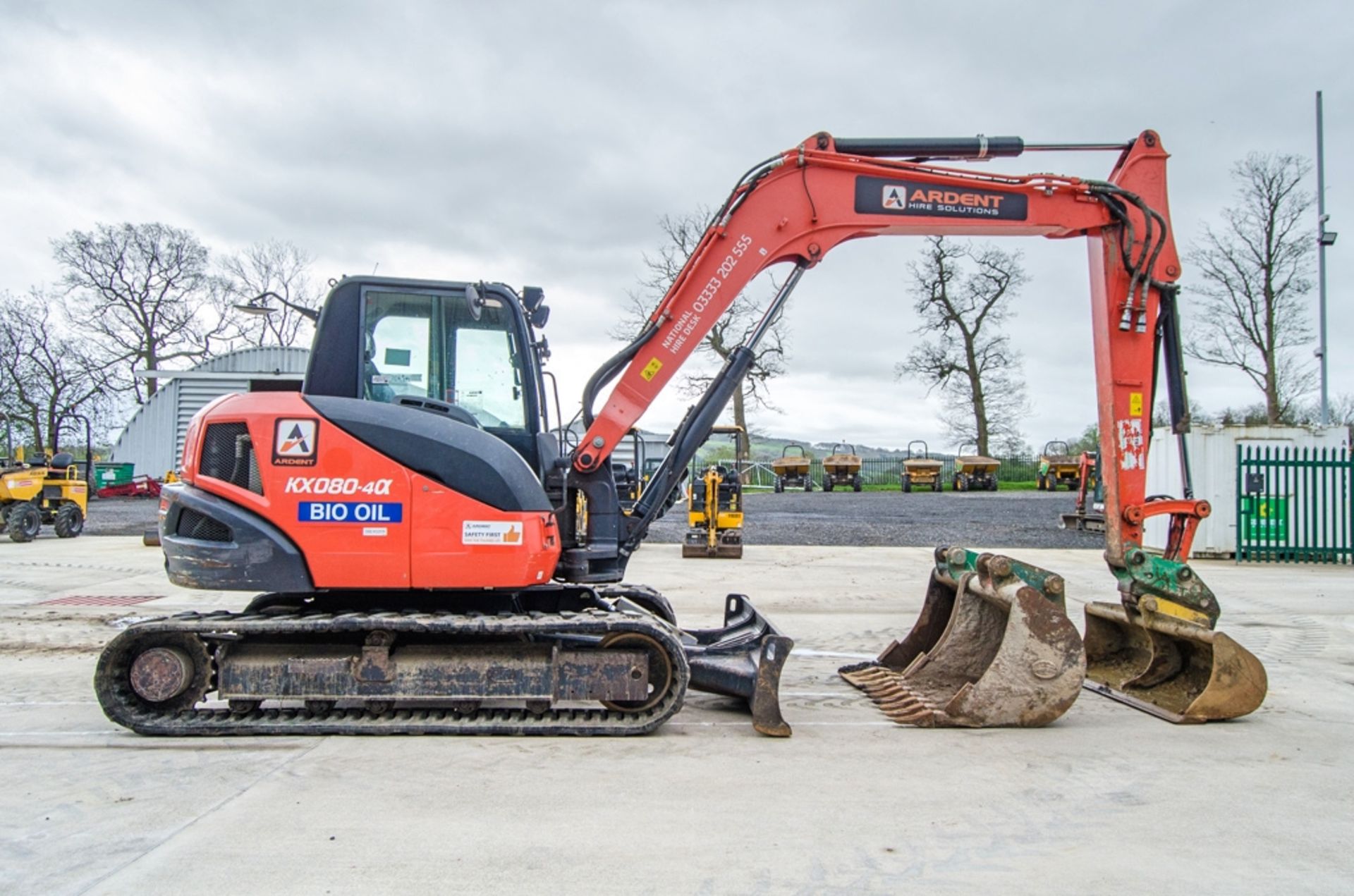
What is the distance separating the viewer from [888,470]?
48.3 meters

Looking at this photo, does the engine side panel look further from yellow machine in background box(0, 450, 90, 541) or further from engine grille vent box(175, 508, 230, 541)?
yellow machine in background box(0, 450, 90, 541)

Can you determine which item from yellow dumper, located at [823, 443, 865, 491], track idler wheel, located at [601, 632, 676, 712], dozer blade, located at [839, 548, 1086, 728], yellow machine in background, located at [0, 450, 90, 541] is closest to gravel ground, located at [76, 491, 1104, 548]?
yellow machine in background, located at [0, 450, 90, 541]

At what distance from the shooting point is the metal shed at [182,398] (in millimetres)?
31578

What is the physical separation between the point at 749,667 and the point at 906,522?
1916 cm

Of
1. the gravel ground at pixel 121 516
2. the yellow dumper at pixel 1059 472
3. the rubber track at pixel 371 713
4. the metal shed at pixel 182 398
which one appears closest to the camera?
the rubber track at pixel 371 713

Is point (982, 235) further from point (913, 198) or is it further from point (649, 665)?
point (649, 665)

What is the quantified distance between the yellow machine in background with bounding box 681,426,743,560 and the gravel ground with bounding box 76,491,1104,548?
8.17 feet

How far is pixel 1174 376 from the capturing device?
641cm

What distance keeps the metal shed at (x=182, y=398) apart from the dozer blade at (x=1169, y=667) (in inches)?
1109

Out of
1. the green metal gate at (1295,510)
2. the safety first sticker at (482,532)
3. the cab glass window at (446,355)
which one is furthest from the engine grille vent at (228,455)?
the green metal gate at (1295,510)

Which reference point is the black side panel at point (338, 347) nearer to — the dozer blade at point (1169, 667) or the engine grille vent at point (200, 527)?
the engine grille vent at point (200, 527)

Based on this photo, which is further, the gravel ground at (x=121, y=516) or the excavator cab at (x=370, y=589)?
the gravel ground at (x=121, y=516)

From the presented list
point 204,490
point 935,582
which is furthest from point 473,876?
point 935,582

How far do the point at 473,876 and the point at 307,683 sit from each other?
7.58ft
